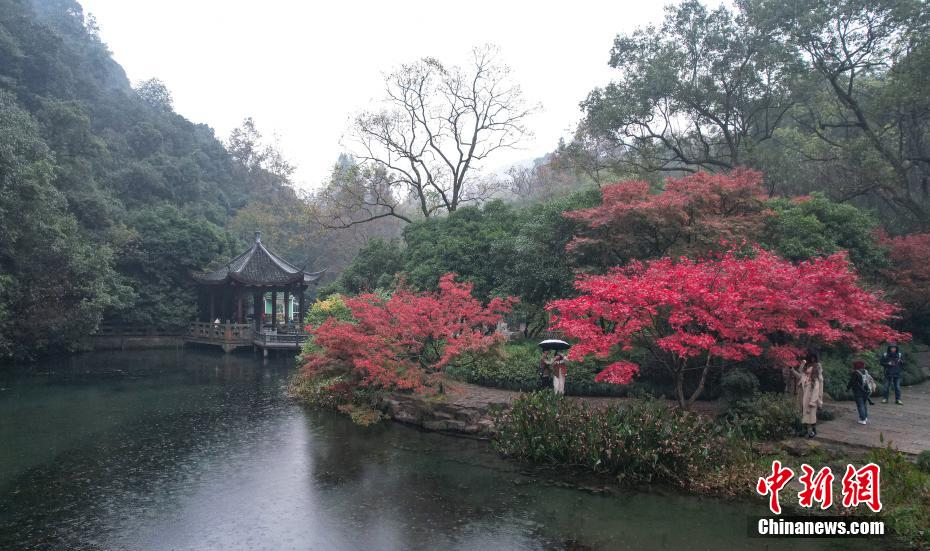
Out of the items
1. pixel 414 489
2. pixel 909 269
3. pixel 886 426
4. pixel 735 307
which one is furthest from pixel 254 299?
pixel 909 269

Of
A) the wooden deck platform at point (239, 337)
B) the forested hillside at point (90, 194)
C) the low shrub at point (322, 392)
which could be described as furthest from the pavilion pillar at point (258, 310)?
the low shrub at point (322, 392)

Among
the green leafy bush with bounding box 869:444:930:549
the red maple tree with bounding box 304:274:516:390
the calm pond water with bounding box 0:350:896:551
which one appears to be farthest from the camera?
the red maple tree with bounding box 304:274:516:390

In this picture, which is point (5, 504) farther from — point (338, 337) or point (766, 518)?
point (766, 518)

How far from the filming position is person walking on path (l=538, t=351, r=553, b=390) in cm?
1235

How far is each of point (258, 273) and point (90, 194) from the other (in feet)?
28.7

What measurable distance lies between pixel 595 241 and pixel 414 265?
324 inches

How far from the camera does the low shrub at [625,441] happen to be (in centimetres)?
873

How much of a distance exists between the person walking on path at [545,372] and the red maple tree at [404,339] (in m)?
1.37

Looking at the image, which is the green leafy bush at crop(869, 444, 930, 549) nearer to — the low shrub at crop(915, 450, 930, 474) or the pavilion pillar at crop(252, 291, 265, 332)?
the low shrub at crop(915, 450, 930, 474)

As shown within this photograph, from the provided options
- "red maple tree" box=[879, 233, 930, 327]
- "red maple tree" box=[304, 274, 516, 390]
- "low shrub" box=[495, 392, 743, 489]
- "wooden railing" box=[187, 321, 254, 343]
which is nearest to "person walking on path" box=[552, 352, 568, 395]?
"low shrub" box=[495, 392, 743, 489]

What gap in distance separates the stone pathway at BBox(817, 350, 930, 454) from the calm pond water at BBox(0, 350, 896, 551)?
8.34 feet

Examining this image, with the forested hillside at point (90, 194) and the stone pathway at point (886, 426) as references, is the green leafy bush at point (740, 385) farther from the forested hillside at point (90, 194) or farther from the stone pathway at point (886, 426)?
the forested hillside at point (90, 194)

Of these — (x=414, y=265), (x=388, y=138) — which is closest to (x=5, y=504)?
(x=414, y=265)

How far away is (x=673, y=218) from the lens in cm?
1313
